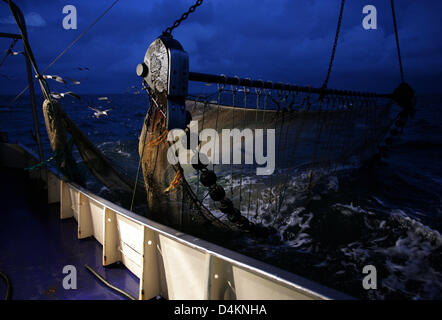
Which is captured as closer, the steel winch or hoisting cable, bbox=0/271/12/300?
the steel winch

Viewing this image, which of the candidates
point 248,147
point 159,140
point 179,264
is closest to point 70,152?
point 159,140

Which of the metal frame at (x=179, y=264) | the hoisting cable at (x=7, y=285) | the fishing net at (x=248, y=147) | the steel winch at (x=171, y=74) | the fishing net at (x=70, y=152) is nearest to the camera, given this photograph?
the metal frame at (x=179, y=264)

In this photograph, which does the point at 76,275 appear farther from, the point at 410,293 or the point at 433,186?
the point at 433,186

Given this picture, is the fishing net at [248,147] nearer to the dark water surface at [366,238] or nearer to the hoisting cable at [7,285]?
the dark water surface at [366,238]

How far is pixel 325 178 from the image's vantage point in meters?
8.45

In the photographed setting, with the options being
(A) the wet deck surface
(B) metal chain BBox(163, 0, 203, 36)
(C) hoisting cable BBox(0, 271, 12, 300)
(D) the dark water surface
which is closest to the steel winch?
(B) metal chain BBox(163, 0, 203, 36)

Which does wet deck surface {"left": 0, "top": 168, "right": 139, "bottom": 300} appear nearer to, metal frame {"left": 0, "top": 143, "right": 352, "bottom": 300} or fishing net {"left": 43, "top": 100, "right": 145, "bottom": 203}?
metal frame {"left": 0, "top": 143, "right": 352, "bottom": 300}

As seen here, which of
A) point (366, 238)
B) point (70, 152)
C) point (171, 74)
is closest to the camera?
point (171, 74)

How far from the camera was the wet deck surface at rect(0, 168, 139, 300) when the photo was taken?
103 inches

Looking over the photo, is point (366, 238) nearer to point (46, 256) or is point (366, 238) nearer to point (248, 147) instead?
point (248, 147)

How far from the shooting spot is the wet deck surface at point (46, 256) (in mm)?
2625

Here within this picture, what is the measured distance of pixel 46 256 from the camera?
3.24 meters

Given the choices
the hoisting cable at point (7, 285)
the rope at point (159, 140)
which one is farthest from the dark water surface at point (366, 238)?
the hoisting cable at point (7, 285)

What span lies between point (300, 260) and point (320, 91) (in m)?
3.00
